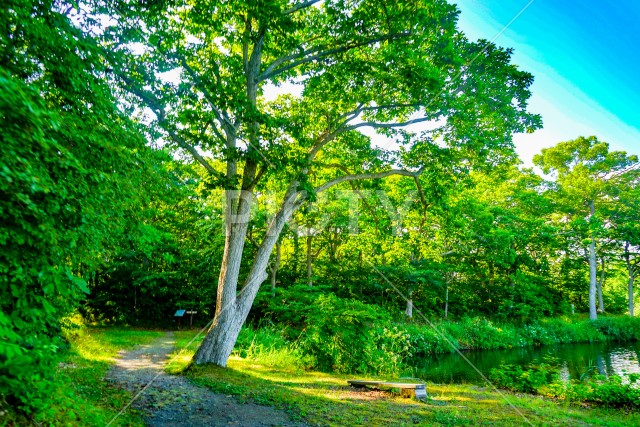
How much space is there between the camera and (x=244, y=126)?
26.5 ft

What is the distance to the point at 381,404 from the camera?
21.4 ft

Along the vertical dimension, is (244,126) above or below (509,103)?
below

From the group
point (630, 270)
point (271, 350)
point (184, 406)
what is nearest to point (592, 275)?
point (630, 270)

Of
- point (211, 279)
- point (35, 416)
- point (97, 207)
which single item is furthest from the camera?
point (211, 279)

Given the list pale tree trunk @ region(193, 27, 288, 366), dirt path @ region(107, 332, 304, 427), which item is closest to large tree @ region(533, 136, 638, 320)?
pale tree trunk @ region(193, 27, 288, 366)

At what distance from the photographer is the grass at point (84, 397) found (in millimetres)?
3059

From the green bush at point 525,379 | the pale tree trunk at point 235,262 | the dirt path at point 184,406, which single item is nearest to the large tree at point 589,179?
the green bush at point 525,379

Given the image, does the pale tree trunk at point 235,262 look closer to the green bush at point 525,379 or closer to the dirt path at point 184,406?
the dirt path at point 184,406

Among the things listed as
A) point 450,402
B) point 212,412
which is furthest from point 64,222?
point 450,402

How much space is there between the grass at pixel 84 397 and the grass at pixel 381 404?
1.60 meters

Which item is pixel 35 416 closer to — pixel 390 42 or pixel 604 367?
pixel 390 42

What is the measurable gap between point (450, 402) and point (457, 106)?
614cm

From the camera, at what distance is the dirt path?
511cm

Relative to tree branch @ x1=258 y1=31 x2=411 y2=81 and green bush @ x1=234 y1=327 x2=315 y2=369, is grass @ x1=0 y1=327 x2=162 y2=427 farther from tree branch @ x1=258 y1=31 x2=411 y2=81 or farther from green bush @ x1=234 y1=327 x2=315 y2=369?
tree branch @ x1=258 y1=31 x2=411 y2=81
